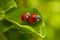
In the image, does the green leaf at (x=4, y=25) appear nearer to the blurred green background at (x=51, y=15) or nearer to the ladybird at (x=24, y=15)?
the ladybird at (x=24, y=15)

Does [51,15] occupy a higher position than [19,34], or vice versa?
[51,15]

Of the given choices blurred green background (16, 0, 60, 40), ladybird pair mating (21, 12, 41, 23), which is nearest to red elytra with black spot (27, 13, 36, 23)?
ladybird pair mating (21, 12, 41, 23)

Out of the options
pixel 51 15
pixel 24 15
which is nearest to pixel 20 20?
pixel 24 15

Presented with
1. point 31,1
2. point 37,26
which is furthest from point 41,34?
point 31,1

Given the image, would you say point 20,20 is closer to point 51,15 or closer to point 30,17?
point 30,17

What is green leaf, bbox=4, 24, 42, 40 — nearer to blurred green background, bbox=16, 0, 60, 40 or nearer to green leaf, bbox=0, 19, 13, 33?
green leaf, bbox=0, 19, 13, 33

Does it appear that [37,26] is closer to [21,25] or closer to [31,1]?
[21,25]
